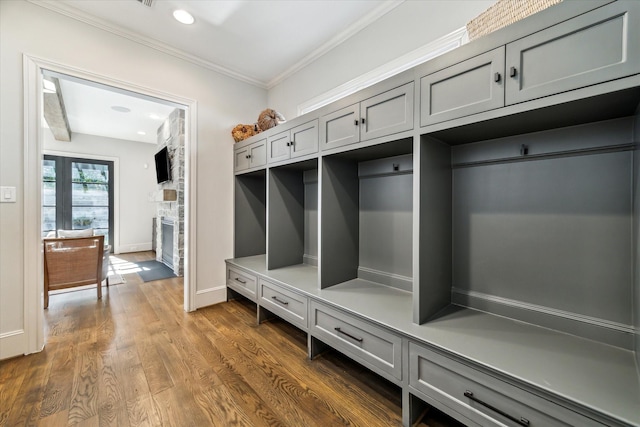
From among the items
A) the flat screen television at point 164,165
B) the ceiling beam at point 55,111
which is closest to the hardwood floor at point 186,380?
the ceiling beam at point 55,111

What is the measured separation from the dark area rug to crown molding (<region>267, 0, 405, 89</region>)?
3555 millimetres

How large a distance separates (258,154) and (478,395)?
8.47 feet

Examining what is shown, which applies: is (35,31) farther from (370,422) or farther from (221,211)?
(370,422)

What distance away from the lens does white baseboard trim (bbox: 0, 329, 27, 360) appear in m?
2.03

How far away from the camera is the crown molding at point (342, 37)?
217 centimetres

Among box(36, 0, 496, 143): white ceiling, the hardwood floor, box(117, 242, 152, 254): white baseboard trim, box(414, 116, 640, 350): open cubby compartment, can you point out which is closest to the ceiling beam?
box(36, 0, 496, 143): white ceiling

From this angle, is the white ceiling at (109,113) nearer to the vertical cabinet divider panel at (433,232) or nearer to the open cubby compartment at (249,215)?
the open cubby compartment at (249,215)

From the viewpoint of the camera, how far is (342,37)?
2.56 metres

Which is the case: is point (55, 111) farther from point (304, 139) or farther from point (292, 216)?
point (304, 139)

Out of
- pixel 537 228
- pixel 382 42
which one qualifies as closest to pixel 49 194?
pixel 382 42

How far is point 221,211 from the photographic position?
3193 mm

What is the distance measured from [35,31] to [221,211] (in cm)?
208

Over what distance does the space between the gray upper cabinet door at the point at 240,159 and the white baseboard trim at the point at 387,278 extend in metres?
1.74

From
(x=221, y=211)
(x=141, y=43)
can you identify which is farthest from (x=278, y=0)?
(x=221, y=211)
